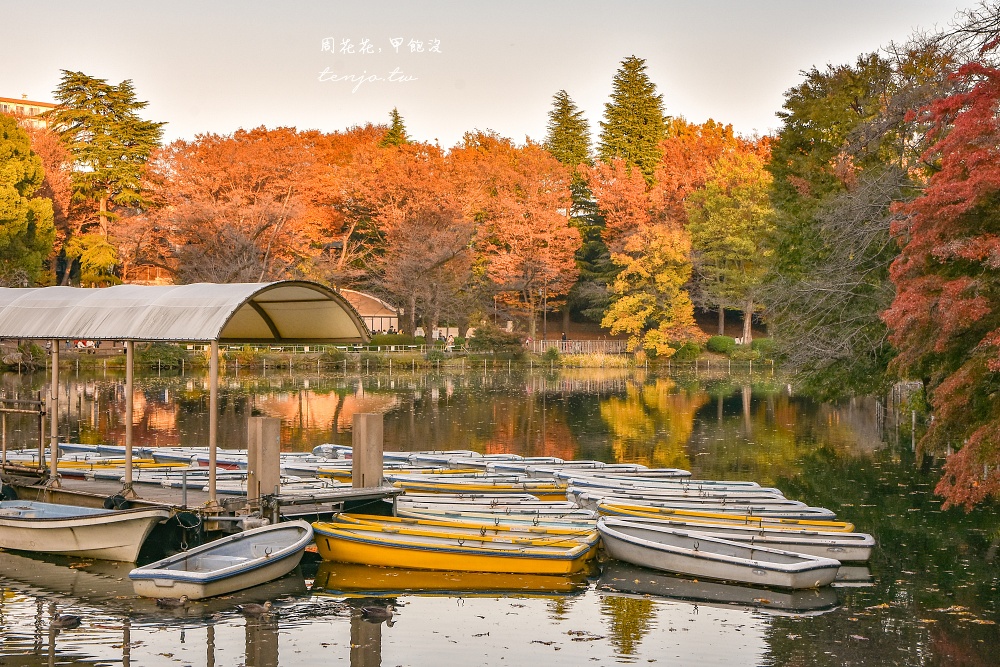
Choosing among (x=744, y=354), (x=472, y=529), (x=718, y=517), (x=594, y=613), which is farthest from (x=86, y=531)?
(x=744, y=354)

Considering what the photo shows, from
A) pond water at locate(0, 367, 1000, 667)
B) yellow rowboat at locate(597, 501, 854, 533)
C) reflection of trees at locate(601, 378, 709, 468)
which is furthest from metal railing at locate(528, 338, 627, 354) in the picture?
yellow rowboat at locate(597, 501, 854, 533)

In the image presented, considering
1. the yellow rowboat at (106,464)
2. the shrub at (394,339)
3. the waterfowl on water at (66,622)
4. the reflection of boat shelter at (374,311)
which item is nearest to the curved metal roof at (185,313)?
the yellow rowboat at (106,464)

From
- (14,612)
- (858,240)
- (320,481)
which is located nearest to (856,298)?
(858,240)

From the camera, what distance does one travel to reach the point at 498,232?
76.8 metres

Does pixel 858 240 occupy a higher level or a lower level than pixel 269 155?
lower

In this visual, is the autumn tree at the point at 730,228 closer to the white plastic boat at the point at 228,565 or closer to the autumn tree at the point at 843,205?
the autumn tree at the point at 843,205

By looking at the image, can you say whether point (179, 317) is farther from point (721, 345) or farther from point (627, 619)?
point (721, 345)

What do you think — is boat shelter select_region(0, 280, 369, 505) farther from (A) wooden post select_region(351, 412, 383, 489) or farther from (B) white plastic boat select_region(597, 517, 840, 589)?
(B) white plastic boat select_region(597, 517, 840, 589)

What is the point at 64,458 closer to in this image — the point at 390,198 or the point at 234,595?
the point at 234,595

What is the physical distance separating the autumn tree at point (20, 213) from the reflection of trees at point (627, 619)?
47511 millimetres

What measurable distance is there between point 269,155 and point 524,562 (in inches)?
2130

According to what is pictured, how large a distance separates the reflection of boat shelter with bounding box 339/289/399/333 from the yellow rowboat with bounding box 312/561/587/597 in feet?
197

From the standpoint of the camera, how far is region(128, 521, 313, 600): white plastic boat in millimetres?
15109

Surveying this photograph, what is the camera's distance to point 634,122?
95812 mm
